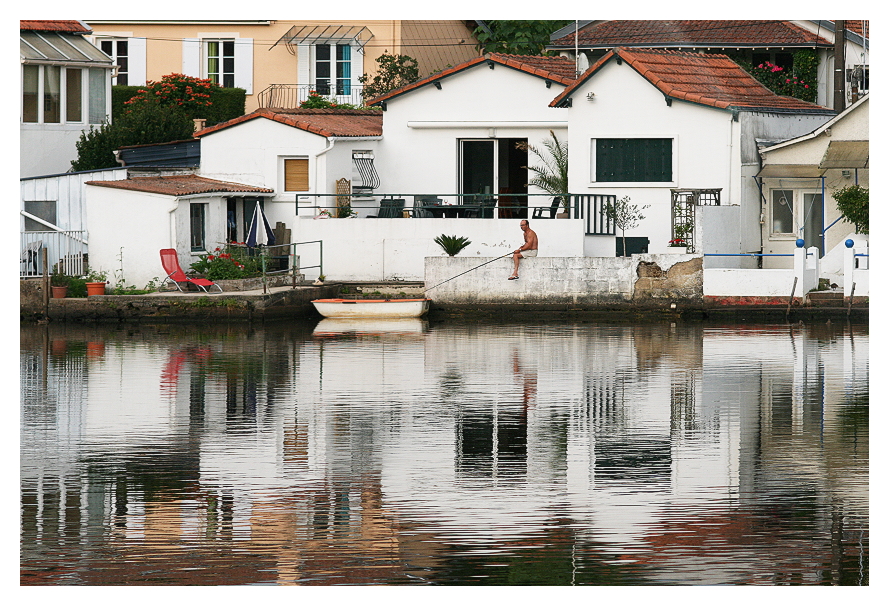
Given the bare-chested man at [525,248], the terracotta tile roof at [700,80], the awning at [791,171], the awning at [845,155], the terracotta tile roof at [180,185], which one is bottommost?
the bare-chested man at [525,248]

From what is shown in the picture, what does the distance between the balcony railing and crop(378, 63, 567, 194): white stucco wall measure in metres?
7.25

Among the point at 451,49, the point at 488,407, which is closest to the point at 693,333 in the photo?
the point at 488,407

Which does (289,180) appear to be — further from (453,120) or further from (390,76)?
(390,76)

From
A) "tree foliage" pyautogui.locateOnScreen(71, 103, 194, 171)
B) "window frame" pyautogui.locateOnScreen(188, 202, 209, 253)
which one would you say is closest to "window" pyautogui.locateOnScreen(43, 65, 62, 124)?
"tree foliage" pyautogui.locateOnScreen(71, 103, 194, 171)

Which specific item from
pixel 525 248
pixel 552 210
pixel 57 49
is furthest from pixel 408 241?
pixel 57 49

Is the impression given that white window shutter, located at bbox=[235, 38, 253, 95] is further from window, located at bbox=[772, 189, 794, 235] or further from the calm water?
the calm water

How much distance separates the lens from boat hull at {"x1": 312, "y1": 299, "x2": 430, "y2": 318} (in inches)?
1024

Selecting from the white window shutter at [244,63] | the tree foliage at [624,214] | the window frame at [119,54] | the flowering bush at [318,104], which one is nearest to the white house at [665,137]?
the tree foliage at [624,214]

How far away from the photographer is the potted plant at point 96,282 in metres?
26.5

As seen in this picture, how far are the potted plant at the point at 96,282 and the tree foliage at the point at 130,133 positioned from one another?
18.8 ft

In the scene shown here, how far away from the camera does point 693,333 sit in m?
23.7

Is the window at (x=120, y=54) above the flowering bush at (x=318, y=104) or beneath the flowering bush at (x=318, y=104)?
above

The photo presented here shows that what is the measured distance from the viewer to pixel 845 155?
28031 mm

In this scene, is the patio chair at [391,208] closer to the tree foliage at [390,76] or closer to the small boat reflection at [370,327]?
the small boat reflection at [370,327]
